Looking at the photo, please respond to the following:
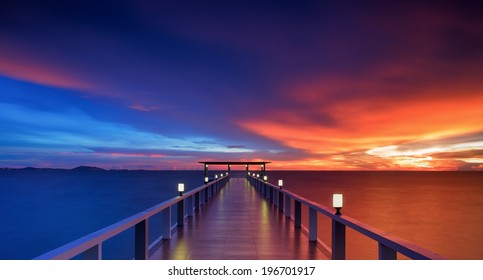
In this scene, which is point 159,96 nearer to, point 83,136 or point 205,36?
point 83,136

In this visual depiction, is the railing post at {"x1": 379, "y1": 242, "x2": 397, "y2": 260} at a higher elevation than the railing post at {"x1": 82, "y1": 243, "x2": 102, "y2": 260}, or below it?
below

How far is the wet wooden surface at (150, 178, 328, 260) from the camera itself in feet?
16.5

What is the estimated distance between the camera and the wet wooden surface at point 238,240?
5016mm

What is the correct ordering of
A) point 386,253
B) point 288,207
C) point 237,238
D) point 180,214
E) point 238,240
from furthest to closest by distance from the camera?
point 288,207 < point 180,214 < point 237,238 < point 238,240 < point 386,253

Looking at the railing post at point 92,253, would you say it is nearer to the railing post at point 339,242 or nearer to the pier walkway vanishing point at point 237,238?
the pier walkway vanishing point at point 237,238

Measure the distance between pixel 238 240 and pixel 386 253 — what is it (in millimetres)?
3283

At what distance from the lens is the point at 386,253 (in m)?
2.97

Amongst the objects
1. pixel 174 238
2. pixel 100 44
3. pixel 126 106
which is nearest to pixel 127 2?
pixel 100 44

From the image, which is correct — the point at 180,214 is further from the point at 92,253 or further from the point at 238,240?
the point at 92,253

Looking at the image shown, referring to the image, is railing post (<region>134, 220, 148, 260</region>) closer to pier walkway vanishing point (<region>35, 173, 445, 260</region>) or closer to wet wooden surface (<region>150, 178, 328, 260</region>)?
pier walkway vanishing point (<region>35, 173, 445, 260</region>)

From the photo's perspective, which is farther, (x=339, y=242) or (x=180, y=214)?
(x=180, y=214)

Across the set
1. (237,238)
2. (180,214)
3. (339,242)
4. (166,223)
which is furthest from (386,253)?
(180,214)

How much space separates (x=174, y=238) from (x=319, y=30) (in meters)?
4.09

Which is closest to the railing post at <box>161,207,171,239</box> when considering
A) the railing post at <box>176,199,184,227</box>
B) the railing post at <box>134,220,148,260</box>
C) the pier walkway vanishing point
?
the pier walkway vanishing point
